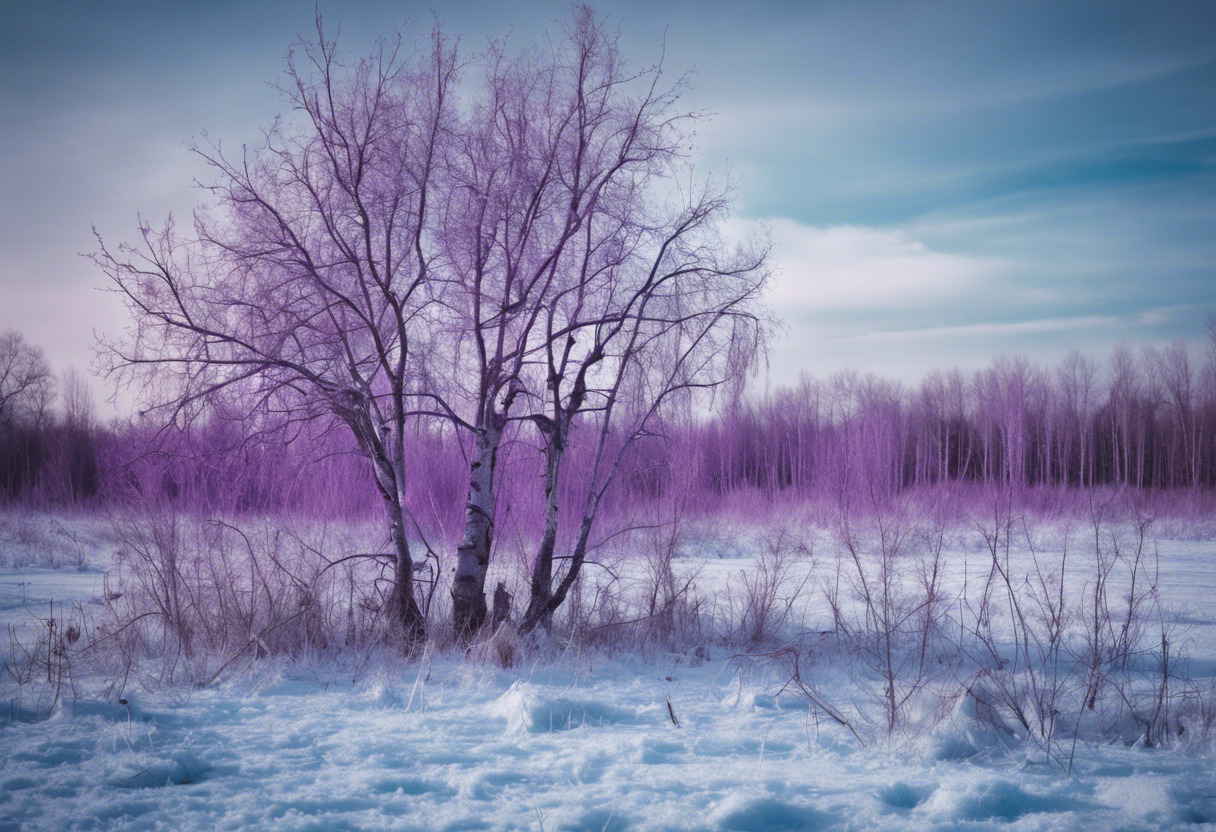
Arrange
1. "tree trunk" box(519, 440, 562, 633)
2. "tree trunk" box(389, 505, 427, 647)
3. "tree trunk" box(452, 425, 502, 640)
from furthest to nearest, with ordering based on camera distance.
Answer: "tree trunk" box(519, 440, 562, 633) < "tree trunk" box(452, 425, 502, 640) < "tree trunk" box(389, 505, 427, 647)

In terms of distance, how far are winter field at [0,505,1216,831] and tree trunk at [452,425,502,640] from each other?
35 cm

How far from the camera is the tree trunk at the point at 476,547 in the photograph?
258 inches

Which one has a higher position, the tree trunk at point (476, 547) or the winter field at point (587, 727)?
the tree trunk at point (476, 547)

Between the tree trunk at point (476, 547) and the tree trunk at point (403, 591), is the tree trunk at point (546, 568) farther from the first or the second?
the tree trunk at point (403, 591)

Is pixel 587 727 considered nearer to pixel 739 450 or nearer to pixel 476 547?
pixel 476 547

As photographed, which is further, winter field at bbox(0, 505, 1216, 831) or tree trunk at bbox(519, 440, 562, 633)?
tree trunk at bbox(519, 440, 562, 633)

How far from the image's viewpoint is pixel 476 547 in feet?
21.7

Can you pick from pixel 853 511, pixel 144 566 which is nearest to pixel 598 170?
pixel 144 566

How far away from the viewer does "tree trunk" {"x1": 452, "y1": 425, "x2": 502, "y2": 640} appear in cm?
655

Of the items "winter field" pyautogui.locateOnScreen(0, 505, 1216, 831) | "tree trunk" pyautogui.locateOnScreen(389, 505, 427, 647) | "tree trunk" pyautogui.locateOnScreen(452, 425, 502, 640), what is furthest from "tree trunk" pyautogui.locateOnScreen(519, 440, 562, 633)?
"tree trunk" pyautogui.locateOnScreen(389, 505, 427, 647)

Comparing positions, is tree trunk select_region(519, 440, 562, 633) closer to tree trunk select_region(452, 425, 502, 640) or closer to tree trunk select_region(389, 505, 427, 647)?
tree trunk select_region(452, 425, 502, 640)

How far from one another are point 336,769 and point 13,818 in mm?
1310

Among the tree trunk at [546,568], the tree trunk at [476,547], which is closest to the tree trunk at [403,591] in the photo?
the tree trunk at [476,547]

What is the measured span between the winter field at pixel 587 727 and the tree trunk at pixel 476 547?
35 cm
